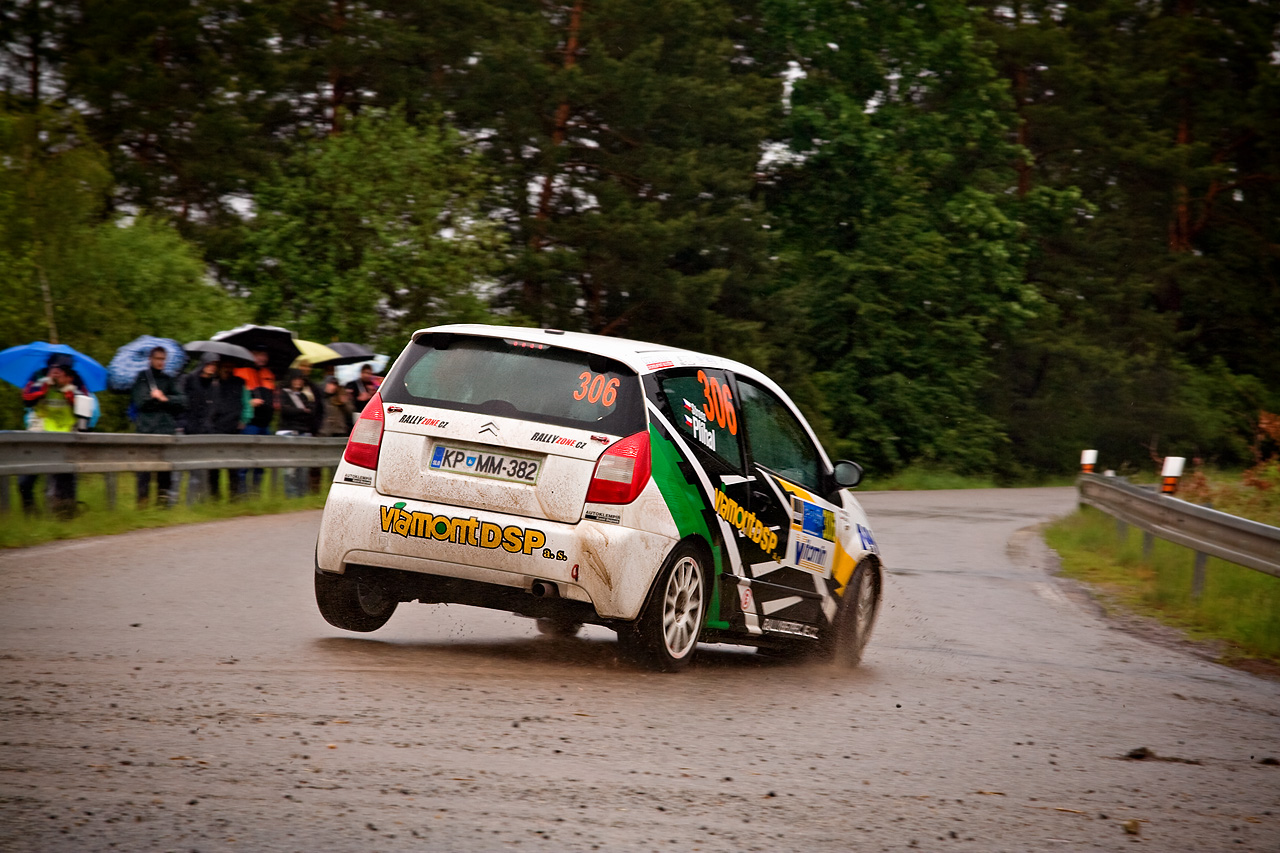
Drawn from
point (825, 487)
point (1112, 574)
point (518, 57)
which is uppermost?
point (518, 57)

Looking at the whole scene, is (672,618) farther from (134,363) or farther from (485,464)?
(134,363)

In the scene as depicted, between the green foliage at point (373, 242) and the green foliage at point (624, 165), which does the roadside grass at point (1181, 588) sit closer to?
the green foliage at point (373, 242)

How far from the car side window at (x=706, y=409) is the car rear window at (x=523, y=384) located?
1.05 ft

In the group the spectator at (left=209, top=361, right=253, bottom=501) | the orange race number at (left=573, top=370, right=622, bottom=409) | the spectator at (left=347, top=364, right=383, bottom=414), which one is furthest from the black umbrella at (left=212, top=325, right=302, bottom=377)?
the orange race number at (left=573, top=370, right=622, bottom=409)

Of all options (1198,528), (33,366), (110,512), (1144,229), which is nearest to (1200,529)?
(1198,528)

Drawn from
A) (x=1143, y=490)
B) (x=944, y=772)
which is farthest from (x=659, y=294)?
(x=944, y=772)

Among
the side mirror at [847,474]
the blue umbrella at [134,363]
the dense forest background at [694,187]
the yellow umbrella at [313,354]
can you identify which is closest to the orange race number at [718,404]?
the side mirror at [847,474]

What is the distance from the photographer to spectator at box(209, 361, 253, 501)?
1841cm

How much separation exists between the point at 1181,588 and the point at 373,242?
82.3ft

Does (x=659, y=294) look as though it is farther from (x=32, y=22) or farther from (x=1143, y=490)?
(x=1143, y=490)

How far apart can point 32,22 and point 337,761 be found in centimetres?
3900

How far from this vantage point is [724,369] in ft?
29.5

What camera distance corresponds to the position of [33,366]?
54.4 feet

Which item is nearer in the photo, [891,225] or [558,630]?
[558,630]
